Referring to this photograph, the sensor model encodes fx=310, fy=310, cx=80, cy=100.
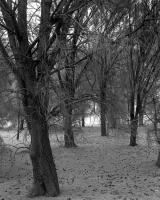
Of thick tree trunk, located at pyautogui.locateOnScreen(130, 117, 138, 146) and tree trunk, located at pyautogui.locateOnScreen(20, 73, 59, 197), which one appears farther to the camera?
thick tree trunk, located at pyautogui.locateOnScreen(130, 117, 138, 146)

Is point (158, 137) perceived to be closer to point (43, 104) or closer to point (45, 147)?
point (45, 147)

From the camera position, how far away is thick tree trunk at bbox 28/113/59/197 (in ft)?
28.8

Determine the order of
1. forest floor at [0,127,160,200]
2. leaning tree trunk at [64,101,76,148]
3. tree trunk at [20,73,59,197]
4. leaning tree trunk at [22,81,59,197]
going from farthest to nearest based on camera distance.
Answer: forest floor at [0,127,160,200] < leaning tree trunk at [22,81,59,197] < tree trunk at [20,73,59,197] < leaning tree trunk at [64,101,76,148]

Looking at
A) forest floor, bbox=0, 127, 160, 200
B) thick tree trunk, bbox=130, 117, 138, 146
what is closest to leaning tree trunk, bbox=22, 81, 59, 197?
forest floor, bbox=0, 127, 160, 200

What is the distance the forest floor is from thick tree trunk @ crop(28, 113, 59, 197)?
31cm

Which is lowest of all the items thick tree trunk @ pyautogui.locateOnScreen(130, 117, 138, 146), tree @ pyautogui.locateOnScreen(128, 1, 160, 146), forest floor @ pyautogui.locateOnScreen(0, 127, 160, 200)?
forest floor @ pyautogui.locateOnScreen(0, 127, 160, 200)

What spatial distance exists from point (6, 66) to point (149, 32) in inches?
361

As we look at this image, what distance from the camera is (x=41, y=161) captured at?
8.83 meters

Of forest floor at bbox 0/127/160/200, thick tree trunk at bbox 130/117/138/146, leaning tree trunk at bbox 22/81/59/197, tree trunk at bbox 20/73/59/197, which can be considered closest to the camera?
tree trunk at bbox 20/73/59/197

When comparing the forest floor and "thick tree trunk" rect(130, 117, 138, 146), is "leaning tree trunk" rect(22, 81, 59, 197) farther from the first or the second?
"thick tree trunk" rect(130, 117, 138, 146)

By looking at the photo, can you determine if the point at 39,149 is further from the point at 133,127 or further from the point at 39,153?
the point at 133,127

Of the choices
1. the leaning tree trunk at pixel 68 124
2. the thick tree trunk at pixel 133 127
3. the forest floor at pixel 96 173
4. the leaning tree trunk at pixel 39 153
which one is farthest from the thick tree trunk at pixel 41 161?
the thick tree trunk at pixel 133 127

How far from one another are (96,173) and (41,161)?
4.60 m

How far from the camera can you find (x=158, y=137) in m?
12.2
